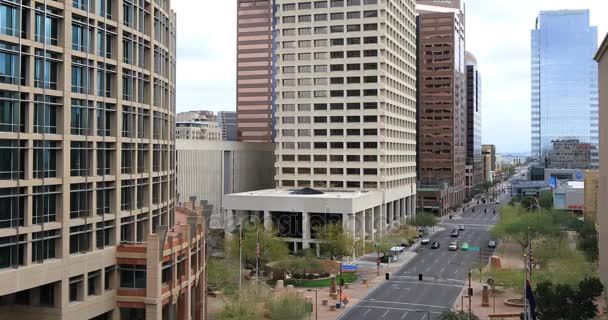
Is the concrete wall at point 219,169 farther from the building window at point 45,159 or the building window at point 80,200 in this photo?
the building window at point 45,159

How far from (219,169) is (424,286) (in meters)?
54.2

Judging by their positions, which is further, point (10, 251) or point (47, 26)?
point (47, 26)

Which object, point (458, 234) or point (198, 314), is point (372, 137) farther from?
point (198, 314)

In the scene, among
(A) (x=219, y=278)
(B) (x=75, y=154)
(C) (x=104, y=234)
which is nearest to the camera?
(B) (x=75, y=154)

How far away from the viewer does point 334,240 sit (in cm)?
8588

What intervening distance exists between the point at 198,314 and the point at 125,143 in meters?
17.0

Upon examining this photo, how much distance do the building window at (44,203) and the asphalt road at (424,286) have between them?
30.2 metres

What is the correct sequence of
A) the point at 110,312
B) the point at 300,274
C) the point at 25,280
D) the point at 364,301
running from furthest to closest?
the point at 300,274
the point at 364,301
the point at 110,312
the point at 25,280

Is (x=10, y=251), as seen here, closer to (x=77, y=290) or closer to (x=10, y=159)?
(x=10, y=159)

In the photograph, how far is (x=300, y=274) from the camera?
243 ft

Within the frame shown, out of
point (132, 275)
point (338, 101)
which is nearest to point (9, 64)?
point (132, 275)

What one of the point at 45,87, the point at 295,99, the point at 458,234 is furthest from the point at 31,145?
the point at 458,234

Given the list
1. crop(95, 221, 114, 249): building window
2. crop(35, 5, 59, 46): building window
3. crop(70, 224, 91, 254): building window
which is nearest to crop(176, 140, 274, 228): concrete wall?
crop(95, 221, 114, 249): building window

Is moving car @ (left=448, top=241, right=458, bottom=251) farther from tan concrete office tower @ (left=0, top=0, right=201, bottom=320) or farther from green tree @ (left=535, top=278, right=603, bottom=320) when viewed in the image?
tan concrete office tower @ (left=0, top=0, right=201, bottom=320)
